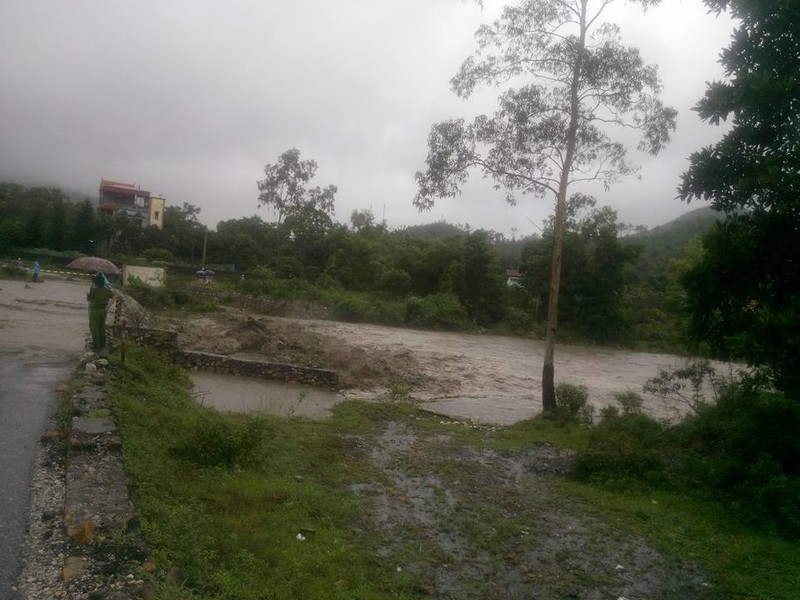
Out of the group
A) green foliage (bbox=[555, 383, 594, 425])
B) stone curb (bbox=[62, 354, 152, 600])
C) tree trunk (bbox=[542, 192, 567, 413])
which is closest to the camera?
stone curb (bbox=[62, 354, 152, 600])

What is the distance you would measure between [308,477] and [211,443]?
1.18 meters

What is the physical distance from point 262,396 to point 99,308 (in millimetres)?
3976

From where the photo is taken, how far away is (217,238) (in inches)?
2135

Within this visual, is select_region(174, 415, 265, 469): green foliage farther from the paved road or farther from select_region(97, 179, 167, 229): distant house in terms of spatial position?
select_region(97, 179, 167, 229): distant house

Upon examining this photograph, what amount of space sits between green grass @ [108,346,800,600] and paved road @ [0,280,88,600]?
85cm

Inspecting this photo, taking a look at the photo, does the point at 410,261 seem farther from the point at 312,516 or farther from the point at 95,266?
the point at 312,516

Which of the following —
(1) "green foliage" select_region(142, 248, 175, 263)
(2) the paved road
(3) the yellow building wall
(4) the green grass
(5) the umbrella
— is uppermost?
(3) the yellow building wall

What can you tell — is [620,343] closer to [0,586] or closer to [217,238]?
[217,238]

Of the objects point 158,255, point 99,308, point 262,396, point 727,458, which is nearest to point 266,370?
point 262,396

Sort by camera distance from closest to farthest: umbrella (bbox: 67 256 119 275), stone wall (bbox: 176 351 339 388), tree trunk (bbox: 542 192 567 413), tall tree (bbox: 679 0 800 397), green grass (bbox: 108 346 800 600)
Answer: green grass (bbox: 108 346 800 600) < tall tree (bbox: 679 0 800 397) < umbrella (bbox: 67 256 119 275) < tree trunk (bbox: 542 192 567 413) < stone wall (bbox: 176 351 339 388)

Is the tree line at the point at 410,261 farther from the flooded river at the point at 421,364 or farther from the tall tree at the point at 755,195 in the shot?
the tall tree at the point at 755,195

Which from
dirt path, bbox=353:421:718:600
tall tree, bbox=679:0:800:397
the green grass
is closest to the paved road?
the green grass

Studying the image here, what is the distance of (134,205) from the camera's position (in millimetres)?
69625

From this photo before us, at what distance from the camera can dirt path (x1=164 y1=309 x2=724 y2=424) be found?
1767cm
